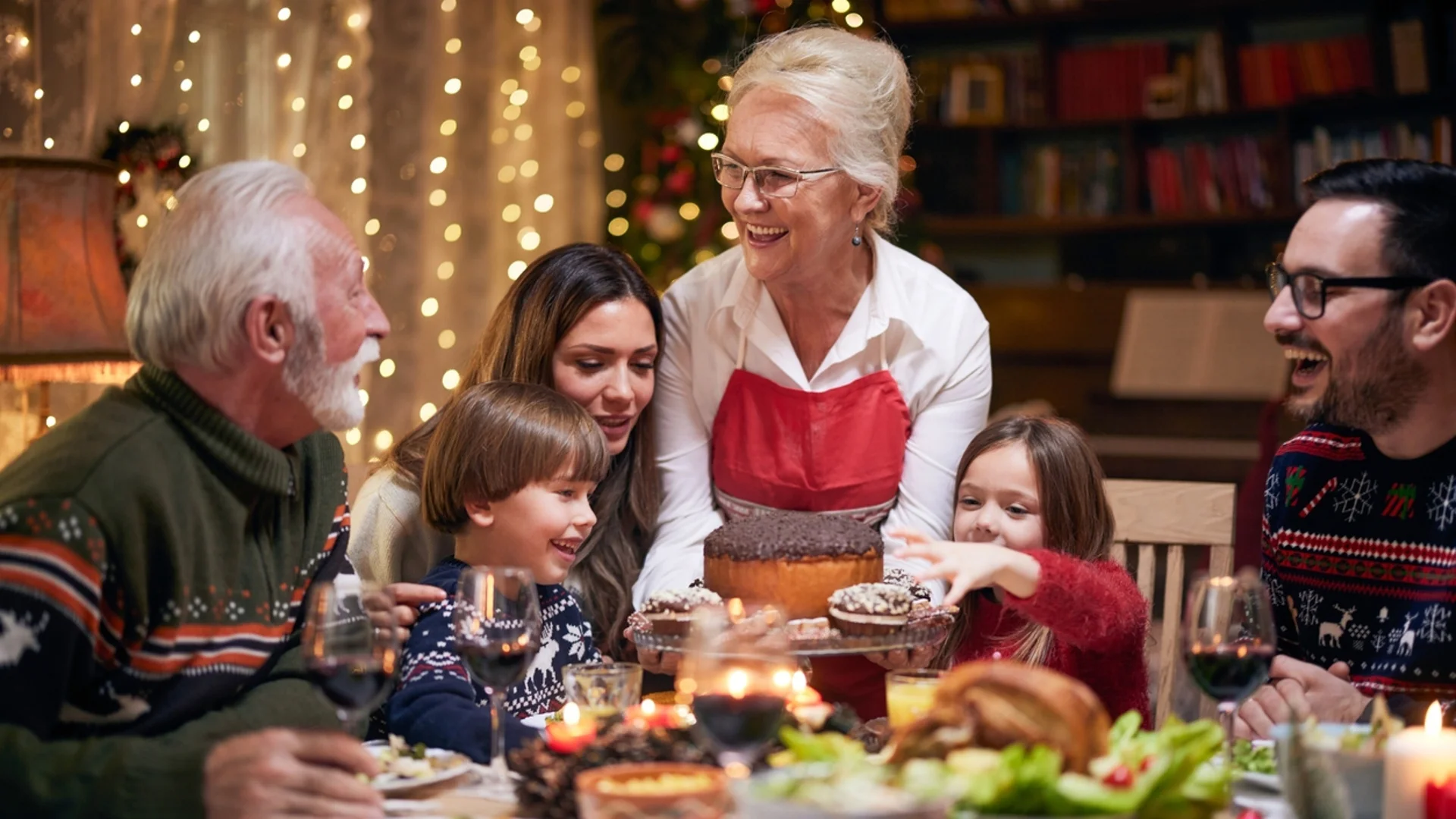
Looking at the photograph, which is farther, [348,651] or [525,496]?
[525,496]

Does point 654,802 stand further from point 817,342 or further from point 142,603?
point 817,342

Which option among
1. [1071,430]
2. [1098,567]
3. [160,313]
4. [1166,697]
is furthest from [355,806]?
[1166,697]

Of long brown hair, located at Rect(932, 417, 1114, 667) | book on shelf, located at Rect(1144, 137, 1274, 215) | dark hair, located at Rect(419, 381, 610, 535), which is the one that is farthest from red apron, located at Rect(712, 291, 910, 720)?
book on shelf, located at Rect(1144, 137, 1274, 215)

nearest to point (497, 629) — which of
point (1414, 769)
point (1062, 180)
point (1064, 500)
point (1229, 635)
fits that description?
point (1229, 635)

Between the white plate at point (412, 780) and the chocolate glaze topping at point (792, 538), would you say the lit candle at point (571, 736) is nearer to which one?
the white plate at point (412, 780)

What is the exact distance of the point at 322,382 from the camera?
1685mm

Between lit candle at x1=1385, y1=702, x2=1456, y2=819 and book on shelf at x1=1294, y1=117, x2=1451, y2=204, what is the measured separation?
4.89 metres

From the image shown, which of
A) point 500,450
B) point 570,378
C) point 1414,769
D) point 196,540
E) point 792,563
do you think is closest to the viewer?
point 1414,769

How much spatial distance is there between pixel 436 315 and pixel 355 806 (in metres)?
3.80

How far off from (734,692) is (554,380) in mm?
1322

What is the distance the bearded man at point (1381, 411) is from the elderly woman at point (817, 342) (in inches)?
28.0

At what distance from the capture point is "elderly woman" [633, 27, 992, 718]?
2559 mm

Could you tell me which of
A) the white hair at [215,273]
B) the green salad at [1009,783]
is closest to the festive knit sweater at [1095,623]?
Answer: the green salad at [1009,783]

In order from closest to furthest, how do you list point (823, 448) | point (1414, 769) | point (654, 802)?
1. point (654, 802)
2. point (1414, 769)
3. point (823, 448)
